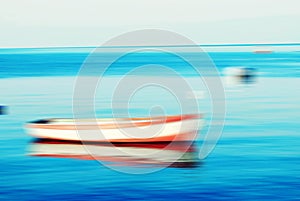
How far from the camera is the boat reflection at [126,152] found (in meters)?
20.0

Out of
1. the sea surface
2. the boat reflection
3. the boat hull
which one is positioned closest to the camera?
the sea surface

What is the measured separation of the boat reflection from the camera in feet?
65.6

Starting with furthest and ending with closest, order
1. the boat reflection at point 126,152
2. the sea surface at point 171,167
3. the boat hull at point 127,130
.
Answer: the boat hull at point 127,130 → the boat reflection at point 126,152 → the sea surface at point 171,167

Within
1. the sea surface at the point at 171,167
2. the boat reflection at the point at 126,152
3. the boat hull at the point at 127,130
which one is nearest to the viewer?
the sea surface at the point at 171,167

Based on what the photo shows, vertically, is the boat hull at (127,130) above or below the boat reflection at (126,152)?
above

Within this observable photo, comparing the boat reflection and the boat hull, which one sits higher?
the boat hull

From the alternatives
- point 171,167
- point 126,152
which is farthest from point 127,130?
point 171,167

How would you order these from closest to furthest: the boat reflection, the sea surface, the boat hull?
1. the sea surface
2. the boat reflection
3. the boat hull

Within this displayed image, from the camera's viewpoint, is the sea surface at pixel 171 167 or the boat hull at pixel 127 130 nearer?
the sea surface at pixel 171 167

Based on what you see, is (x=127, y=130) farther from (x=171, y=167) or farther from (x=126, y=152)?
(x=171, y=167)

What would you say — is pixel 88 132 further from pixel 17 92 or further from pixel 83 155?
pixel 17 92

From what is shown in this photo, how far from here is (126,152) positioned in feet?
70.1

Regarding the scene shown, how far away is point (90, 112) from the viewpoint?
32.1 m

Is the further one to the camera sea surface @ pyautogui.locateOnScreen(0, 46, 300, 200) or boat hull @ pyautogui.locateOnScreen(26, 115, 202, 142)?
boat hull @ pyautogui.locateOnScreen(26, 115, 202, 142)
